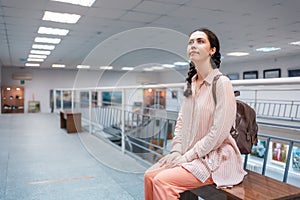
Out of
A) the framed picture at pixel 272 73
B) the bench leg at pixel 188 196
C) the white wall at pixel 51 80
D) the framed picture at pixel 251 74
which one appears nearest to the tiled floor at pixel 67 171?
the bench leg at pixel 188 196

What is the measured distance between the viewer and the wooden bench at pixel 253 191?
1.07 meters

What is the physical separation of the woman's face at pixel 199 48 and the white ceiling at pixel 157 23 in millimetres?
1595

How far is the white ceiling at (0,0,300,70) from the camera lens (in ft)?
14.3

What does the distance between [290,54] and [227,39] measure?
149 inches

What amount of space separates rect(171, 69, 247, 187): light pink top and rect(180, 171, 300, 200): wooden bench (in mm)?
39

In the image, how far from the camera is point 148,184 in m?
1.33

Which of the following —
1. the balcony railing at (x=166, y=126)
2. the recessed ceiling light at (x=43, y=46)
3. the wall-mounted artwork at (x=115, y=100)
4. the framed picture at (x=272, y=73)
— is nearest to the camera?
the balcony railing at (x=166, y=126)

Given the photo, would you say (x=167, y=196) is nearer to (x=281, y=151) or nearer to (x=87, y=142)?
(x=87, y=142)

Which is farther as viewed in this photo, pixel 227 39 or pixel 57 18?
pixel 227 39

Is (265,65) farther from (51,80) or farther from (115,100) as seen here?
(51,80)

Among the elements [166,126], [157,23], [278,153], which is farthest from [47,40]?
[278,153]

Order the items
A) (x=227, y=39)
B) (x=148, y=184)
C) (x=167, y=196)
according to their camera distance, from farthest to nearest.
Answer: (x=227, y=39)
(x=148, y=184)
(x=167, y=196)

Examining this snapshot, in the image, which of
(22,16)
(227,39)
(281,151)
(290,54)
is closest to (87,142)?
(22,16)

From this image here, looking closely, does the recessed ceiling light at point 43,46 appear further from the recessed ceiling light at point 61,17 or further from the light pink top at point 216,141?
the light pink top at point 216,141
